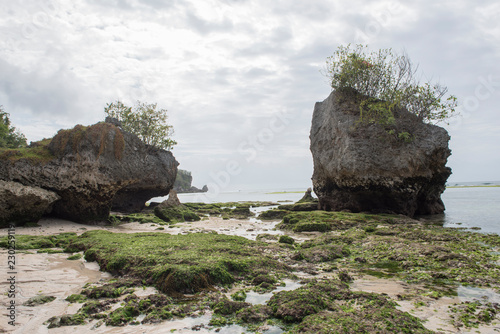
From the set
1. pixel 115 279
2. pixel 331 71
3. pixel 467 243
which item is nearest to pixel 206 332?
pixel 115 279

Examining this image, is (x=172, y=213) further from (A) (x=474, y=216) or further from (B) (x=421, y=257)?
(A) (x=474, y=216)

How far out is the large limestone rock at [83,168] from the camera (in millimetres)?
16795

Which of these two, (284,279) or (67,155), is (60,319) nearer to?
(284,279)

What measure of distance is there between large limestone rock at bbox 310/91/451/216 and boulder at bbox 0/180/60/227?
70.1ft

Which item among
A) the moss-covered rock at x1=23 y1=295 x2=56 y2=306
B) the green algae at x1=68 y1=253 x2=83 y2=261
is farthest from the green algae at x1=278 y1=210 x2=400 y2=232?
the moss-covered rock at x1=23 y1=295 x2=56 y2=306

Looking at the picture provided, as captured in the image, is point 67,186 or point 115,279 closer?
point 115,279

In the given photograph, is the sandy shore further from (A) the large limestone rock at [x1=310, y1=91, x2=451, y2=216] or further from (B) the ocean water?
(A) the large limestone rock at [x1=310, y1=91, x2=451, y2=216]

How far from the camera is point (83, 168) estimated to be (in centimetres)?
1859

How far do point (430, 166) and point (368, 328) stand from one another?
2359 cm

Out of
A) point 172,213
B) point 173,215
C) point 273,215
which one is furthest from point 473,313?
point 172,213

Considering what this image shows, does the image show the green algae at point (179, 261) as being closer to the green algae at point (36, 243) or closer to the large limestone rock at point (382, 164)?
the green algae at point (36, 243)

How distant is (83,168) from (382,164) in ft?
72.3

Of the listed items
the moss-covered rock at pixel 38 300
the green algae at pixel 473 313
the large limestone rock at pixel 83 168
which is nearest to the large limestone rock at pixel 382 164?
the large limestone rock at pixel 83 168

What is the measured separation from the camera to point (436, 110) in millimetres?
25047
